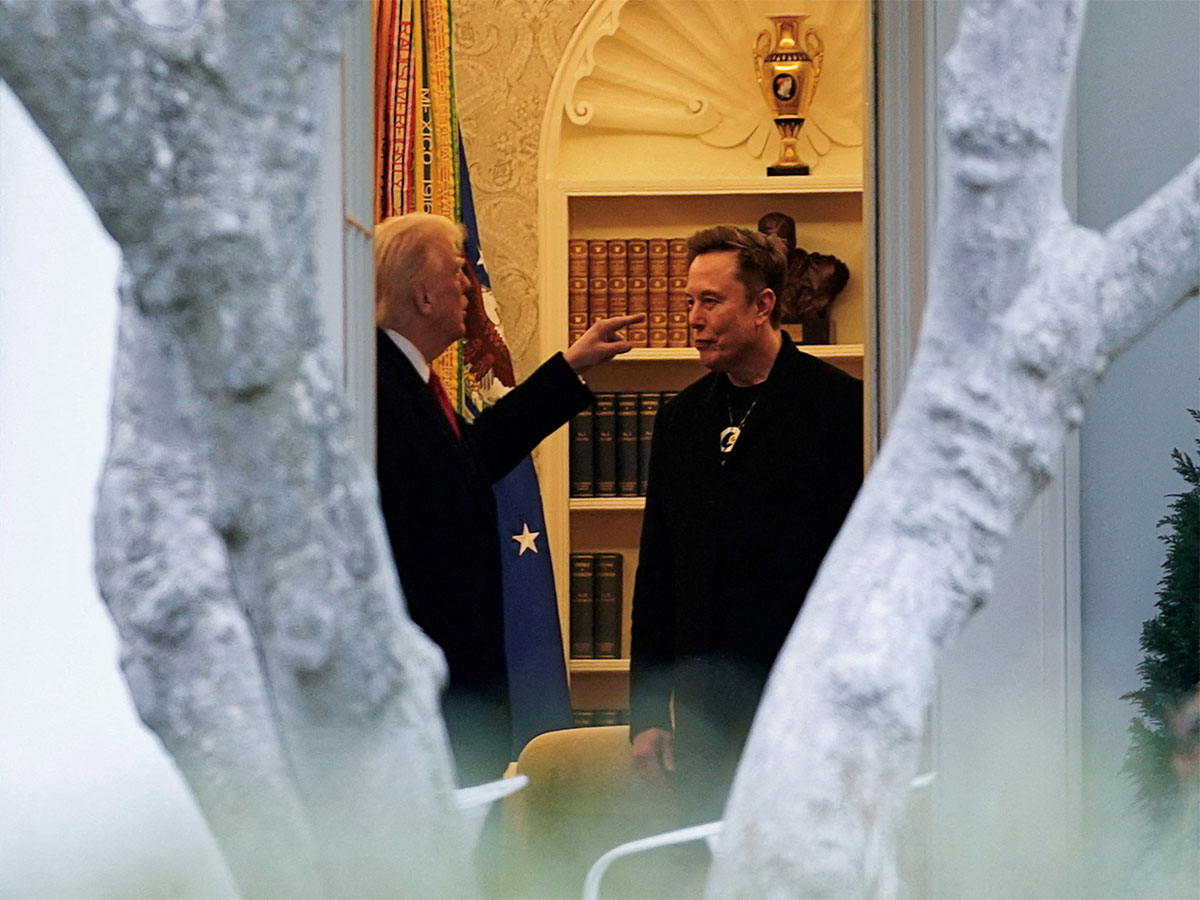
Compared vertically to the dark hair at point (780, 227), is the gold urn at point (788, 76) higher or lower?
higher

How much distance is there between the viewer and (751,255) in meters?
2.62

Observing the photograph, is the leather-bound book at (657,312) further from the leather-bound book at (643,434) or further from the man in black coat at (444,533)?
the man in black coat at (444,533)

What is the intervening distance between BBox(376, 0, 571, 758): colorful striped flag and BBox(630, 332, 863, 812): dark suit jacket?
449 millimetres

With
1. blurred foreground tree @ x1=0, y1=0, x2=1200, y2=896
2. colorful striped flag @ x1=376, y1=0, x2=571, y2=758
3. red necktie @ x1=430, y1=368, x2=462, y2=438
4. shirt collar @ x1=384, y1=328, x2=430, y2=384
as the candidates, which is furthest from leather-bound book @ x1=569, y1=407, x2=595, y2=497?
blurred foreground tree @ x1=0, y1=0, x2=1200, y2=896

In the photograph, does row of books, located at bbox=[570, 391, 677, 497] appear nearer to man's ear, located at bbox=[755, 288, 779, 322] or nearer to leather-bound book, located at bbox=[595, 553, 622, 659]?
leather-bound book, located at bbox=[595, 553, 622, 659]

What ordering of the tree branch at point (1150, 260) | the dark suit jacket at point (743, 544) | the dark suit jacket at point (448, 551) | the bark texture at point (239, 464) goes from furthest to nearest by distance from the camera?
the dark suit jacket at point (743, 544)
the dark suit jacket at point (448, 551)
the tree branch at point (1150, 260)
the bark texture at point (239, 464)

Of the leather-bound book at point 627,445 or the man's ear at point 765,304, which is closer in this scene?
the man's ear at point 765,304

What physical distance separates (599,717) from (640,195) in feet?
4.66

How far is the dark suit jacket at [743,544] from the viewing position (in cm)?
233

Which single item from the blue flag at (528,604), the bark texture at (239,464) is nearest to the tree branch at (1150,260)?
the bark texture at (239,464)

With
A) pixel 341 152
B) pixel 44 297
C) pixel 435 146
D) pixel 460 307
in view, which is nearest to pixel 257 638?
pixel 44 297

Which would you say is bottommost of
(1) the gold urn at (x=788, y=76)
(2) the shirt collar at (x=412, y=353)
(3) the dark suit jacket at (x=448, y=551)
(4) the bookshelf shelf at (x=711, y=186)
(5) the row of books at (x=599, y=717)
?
(5) the row of books at (x=599, y=717)

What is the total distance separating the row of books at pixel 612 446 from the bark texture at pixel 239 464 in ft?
9.84

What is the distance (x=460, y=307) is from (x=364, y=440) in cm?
60
